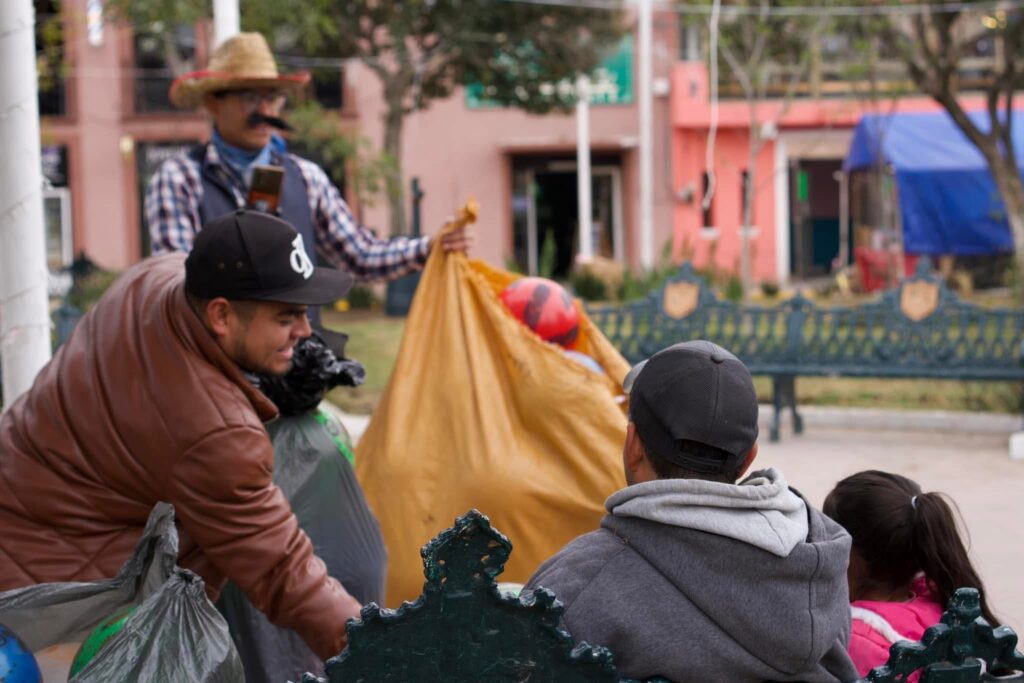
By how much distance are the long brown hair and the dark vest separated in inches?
79.3

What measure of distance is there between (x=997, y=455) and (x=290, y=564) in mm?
6566

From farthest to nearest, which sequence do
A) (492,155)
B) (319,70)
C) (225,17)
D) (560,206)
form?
(560,206) < (492,155) < (319,70) < (225,17)

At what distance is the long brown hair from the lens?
283 centimetres

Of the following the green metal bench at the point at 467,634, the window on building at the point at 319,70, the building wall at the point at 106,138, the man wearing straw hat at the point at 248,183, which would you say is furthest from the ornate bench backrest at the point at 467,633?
the building wall at the point at 106,138

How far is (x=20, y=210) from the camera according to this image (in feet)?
15.2

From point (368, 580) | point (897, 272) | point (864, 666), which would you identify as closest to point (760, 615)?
point (864, 666)

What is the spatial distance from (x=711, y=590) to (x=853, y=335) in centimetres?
730

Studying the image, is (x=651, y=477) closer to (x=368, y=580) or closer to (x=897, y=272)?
(x=368, y=580)

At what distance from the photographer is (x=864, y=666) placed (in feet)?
8.73

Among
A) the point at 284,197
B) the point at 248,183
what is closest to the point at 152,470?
the point at 284,197

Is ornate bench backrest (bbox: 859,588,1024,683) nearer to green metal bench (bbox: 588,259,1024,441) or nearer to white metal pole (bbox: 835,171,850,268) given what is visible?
green metal bench (bbox: 588,259,1024,441)

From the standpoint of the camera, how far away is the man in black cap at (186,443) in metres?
2.67

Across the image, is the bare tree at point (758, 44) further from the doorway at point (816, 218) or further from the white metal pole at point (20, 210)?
the white metal pole at point (20, 210)

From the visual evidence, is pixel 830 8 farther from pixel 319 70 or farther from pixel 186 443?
pixel 186 443
